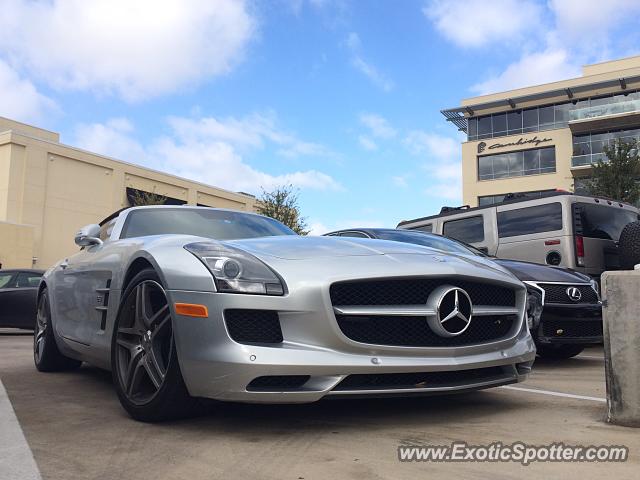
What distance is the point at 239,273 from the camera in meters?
2.84

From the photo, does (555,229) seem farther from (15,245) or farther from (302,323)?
(15,245)

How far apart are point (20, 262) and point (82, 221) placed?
7456 mm

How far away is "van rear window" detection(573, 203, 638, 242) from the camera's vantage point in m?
7.80

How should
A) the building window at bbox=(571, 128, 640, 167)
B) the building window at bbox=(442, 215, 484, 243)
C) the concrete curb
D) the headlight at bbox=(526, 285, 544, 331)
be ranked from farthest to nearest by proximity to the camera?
the building window at bbox=(571, 128, 640, 167), the building window at bbox=(442, 215, 484, 243), the headlight at bbox=(526, 285, 544, 331), the concrete curb

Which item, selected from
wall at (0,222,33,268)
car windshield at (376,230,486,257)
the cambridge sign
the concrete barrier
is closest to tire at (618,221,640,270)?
car windshield at (376,230,486,257)

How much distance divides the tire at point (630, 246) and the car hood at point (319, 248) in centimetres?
445

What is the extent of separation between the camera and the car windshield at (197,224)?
13.6 feet

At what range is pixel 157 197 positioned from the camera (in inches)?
1668

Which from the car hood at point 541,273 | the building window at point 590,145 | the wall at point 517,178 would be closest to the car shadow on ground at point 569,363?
the car hood at point 541,273

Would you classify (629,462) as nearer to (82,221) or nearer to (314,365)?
(314,365)

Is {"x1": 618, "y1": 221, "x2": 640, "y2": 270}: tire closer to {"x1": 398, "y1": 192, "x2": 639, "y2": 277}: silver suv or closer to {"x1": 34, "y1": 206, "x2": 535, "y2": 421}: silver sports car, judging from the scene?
{"x1": 398, "y1": 192, "x2": 639, "y2": 277}: silver suv

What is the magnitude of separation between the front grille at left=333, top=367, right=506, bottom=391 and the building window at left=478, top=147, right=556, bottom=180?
4077 cm

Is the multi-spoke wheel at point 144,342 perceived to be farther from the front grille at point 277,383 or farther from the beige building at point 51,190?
the beige building at point 51,190

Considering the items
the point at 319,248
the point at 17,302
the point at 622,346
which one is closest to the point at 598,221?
the point at 622,346
